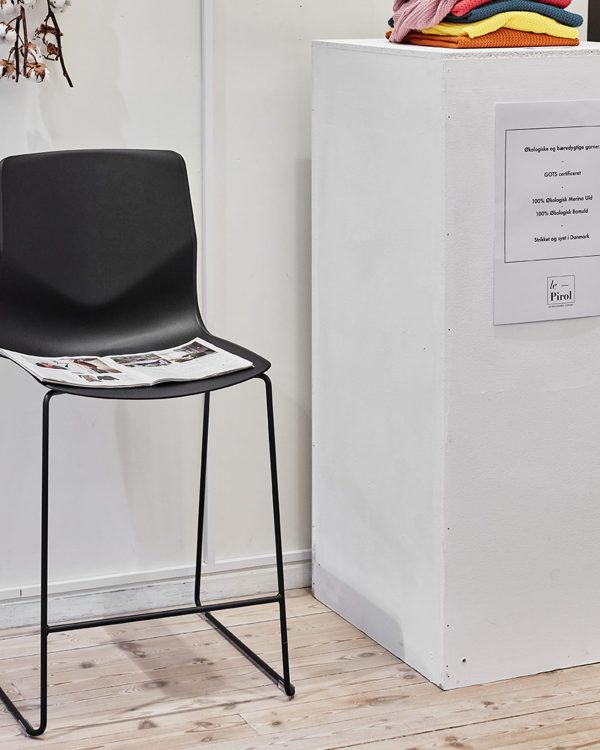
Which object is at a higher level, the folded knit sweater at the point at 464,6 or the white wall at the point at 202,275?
the folded knit sweater at the point at 464,6

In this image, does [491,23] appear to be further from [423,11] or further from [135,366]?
[135,366]

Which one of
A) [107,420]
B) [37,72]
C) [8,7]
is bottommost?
[107,420]

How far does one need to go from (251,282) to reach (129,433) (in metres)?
0.39

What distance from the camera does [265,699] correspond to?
7.52ft

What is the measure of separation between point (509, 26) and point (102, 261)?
83 centimetres

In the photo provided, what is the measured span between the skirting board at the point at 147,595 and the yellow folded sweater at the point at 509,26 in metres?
1.18

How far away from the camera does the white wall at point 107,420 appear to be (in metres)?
2.44

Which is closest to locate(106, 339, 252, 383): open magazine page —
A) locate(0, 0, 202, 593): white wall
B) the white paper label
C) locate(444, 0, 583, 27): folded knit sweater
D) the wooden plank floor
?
locate(0, 0, 202, 593): white wall

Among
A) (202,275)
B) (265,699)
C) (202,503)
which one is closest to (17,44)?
(202,275)

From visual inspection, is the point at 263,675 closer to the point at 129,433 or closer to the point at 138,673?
the point at 138,673

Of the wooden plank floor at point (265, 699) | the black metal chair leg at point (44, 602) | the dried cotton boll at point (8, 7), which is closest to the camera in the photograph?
the black metal chair leg at point (44, 602)

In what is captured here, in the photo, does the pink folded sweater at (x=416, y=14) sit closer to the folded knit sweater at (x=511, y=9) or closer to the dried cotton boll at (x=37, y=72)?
the folded knit sweater at (x=511, y=9)

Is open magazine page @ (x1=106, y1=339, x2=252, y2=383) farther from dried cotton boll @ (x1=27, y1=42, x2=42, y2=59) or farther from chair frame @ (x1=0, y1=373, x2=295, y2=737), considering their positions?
dried cotton boll @ (x1=27, y1=42, x2=42, y2=59)

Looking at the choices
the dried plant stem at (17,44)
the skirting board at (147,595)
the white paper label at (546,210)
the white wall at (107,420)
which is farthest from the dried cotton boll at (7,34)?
the skirting board at (147,595)
